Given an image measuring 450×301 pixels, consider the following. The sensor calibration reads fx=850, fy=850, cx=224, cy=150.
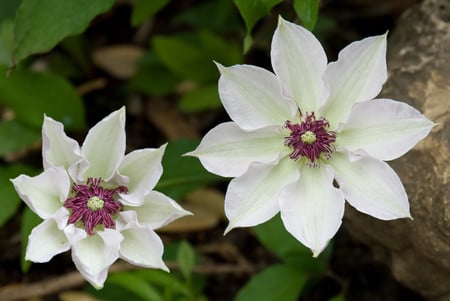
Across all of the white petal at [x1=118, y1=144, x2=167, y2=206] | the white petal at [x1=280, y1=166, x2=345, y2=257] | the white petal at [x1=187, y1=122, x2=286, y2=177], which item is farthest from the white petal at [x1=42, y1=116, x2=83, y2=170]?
the white petal at [x1=280, y1=166, x2=345, y2=257]

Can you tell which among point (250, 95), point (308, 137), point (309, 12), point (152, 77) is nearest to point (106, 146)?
point (250, 95)

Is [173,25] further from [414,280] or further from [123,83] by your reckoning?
[414,280]

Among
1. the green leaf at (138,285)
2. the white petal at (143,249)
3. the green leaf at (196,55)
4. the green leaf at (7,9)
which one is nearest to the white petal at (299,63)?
the white petal at (143,249)

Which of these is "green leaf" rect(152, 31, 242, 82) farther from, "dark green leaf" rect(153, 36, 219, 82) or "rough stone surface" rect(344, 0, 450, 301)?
"rough stone surface" rect(344, 0, 450, 301)

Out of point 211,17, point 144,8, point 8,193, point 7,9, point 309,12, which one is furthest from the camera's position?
point 211,17

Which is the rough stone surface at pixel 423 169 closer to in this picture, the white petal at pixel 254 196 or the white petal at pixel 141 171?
the white petal at pixel 254 196

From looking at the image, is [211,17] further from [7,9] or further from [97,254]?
[97,254]

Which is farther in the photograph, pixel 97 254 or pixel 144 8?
pixel 144 8
